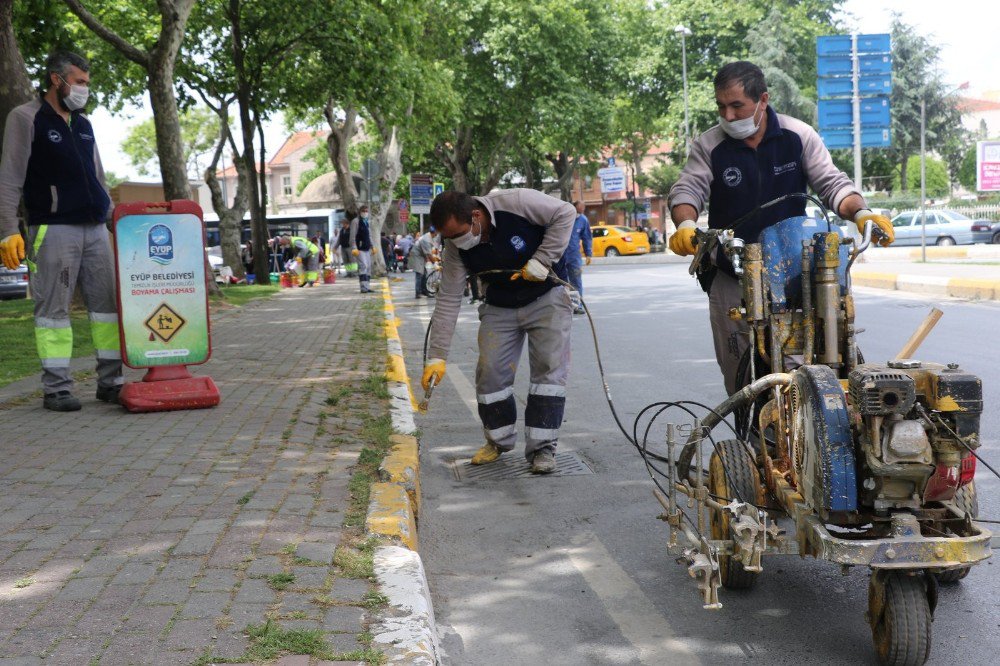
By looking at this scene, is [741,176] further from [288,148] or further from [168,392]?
[288,148]

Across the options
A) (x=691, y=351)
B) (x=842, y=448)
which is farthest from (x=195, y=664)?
(x=691, y=351)

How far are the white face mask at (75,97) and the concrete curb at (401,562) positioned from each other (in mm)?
2855

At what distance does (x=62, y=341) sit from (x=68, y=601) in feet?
13.1

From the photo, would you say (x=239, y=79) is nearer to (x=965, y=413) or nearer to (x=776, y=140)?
(x=776, y=140)

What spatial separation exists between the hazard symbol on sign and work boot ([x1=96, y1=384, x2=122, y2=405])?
0.47 meters

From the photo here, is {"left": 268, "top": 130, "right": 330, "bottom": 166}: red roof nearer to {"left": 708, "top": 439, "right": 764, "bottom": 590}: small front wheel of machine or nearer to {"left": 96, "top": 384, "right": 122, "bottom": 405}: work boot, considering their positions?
{"left": 96, "top": 384, "right": 122, "bottom": 405}: work boot

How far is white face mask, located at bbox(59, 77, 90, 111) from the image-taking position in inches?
267

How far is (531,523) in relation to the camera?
5.05 m

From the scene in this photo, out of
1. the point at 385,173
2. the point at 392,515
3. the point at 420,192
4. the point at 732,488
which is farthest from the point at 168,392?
the point at 385,173

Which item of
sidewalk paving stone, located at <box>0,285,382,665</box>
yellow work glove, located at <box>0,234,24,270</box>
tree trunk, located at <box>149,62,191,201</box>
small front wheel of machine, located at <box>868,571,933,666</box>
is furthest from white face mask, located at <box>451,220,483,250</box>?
tree trunk, located at <box>149,62,191,201</box>

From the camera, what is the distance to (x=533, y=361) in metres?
6.09

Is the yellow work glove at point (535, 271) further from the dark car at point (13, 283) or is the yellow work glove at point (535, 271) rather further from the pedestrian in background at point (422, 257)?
the dark car at point (13, 283)

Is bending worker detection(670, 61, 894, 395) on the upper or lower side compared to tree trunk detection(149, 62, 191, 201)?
lower

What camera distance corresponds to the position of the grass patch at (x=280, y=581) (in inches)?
139
